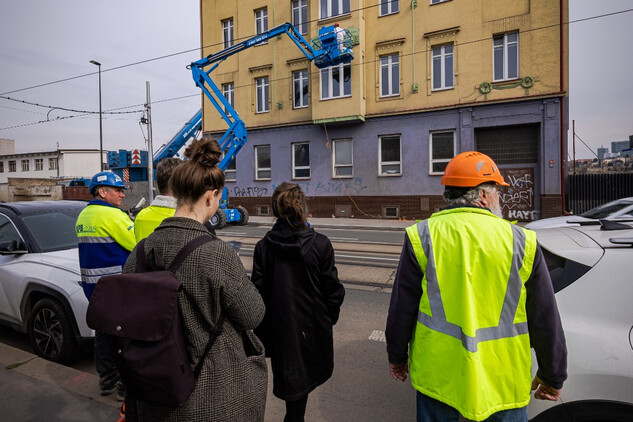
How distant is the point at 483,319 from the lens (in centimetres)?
172

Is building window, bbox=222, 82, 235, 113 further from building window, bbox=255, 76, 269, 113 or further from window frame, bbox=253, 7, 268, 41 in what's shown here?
window frame, bbox=253, 7, 268, 41

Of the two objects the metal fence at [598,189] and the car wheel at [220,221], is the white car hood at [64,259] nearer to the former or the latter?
the car wheel at [220,221]

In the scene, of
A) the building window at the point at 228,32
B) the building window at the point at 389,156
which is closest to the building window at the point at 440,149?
the building window at the point at 389,156

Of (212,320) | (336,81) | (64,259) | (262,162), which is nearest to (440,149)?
(336,81)

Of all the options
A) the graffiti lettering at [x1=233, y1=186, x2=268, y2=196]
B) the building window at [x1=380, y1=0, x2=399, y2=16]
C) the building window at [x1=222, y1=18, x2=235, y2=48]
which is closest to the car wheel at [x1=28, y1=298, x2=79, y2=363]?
the graffiti lettering at [x1=233, y1=186, x2=268, y2=196]

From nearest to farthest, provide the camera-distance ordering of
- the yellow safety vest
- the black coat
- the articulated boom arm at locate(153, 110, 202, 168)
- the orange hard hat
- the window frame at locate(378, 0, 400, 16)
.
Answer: the yellow safety vest < the orange hard hat < the black coat < the window frame at locate(378, 0, 400, 16) < the articulated boom arm at locate(153, 110, 202, 168)

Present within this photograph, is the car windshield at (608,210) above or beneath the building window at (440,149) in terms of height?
beneath

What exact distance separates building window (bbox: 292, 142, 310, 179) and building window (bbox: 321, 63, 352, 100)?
2858 mm

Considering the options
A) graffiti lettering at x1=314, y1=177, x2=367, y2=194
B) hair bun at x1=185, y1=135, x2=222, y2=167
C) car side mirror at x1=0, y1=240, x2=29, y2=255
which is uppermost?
graffiti lettering at x1=314, y1=177, x2=367, y2=194

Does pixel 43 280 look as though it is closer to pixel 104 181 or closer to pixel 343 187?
pixel 104 181

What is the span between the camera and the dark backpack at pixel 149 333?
1477 mm

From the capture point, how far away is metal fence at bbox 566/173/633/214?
15.3 m

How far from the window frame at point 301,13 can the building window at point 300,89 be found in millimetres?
2202

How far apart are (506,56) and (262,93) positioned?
12375 millimetres
